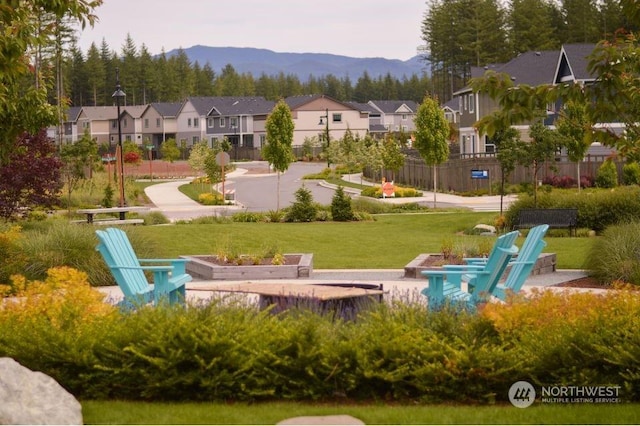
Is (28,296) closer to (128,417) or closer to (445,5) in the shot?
(128,417)

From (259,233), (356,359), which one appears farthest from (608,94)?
(259,233)

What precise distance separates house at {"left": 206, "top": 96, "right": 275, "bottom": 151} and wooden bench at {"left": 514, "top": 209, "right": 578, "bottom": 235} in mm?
89031

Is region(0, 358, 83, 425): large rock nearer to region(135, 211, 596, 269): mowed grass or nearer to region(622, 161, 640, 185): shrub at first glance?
region(135, 211, 596, 269): mowed grass

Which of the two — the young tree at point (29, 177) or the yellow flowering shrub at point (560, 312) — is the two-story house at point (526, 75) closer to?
the young tree at point (29, 177)

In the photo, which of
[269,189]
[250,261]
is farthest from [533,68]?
[250,261]

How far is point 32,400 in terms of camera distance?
691cm

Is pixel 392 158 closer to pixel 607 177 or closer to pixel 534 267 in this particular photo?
pixel 607 177

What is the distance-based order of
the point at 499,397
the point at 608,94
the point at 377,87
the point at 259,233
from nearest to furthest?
the point at 499,397 → the point at 608,94 → the point at 259,233 → the point at 377,87

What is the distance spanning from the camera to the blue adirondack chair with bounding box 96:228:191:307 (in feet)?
40.1

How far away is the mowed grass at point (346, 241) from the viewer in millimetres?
19578

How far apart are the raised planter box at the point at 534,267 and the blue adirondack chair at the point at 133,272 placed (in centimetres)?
486

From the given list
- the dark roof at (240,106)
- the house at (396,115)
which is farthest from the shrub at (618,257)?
the house at (396,115)

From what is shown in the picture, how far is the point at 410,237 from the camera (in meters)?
24.5

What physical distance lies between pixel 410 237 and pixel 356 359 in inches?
655
